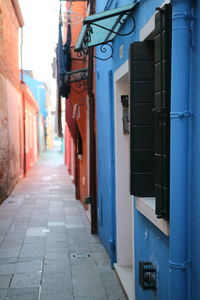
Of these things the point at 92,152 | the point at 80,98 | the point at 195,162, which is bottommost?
the point at 92,152

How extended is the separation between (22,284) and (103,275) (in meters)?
1.08

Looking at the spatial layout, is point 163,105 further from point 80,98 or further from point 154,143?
point 80,98

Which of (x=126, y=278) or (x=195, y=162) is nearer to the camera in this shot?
(x=195, y=162)

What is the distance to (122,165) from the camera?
525 cm

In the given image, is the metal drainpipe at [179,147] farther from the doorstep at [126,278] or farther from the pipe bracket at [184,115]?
the doorstep at [126,278]

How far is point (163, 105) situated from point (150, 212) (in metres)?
1.02

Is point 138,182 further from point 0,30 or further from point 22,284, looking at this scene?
point 0,30

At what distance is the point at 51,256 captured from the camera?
6113 millimetres

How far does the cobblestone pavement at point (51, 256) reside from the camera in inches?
187

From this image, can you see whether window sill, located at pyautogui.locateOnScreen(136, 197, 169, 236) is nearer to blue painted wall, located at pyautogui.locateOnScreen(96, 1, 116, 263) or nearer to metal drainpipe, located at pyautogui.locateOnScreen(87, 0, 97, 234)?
blue painted wall, located at pyautogui.locateOnScreen(96, 1, 116, 263)

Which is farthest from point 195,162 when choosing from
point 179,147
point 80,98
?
point 80,98

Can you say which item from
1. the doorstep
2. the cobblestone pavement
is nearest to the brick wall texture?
the cobblestone pavement

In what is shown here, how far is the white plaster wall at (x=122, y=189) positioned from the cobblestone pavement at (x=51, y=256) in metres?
0.36

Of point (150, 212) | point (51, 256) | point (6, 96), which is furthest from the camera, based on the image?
point (6, 96)
